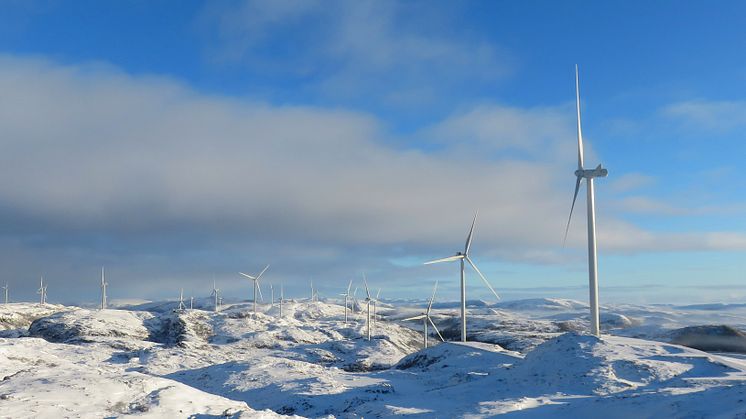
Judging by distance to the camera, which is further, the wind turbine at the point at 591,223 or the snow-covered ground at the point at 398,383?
the wind turbine at the point at 591,223

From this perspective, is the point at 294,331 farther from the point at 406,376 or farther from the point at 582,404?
the point at 582,404

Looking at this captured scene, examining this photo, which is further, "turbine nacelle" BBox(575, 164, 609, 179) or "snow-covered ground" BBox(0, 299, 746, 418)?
"turbine nacelle" BBox(575, 164, 609, 179)

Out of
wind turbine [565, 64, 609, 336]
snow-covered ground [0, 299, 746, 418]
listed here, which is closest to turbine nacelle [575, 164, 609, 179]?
wind turbine [565, 64, 609, 336]

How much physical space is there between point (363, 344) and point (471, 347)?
151 ft

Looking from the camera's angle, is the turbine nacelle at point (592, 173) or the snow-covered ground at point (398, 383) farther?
the turbine nacelle at point (592, 173)

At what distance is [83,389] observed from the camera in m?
23.9

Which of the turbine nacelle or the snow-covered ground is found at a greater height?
the turbine nacelle

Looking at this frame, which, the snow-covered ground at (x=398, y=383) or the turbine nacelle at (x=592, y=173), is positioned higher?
the turbine nacelle at (x=592, y=173)

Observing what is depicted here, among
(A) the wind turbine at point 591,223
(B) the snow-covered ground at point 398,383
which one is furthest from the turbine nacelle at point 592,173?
(B) the snow-covered ground at point 398,383

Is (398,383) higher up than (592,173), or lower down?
lower down

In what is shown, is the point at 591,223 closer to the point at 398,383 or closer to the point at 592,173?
the point at 592,173

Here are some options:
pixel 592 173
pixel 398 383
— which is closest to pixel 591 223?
pixel 592 173

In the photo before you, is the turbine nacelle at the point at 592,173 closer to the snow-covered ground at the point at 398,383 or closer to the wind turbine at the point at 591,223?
the wind turbine at the point at 591,223

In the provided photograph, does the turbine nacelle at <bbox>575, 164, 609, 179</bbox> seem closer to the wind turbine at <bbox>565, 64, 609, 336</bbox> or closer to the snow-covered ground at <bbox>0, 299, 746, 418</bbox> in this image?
the wind turbine at <bbox>565, 64, 609, 336</bbox>
